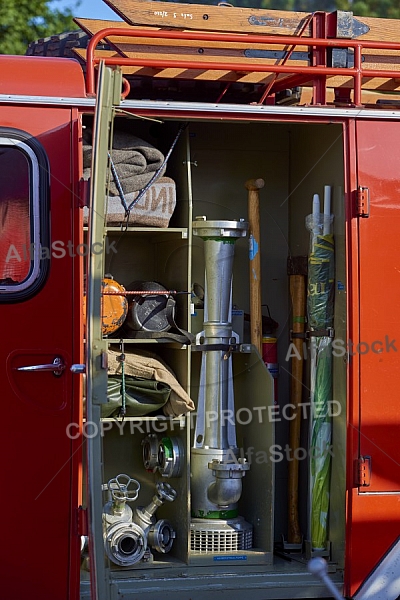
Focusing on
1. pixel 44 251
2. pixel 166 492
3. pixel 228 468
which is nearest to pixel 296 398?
pixel 228 468

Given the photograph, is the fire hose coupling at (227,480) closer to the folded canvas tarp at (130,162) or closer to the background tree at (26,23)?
the folded canvas tarp at (130,162)

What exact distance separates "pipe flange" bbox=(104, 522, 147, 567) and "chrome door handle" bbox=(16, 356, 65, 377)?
910 millimetres

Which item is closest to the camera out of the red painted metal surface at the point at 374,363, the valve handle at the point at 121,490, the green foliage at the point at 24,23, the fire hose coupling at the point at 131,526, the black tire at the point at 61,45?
the red painted metal surface at the point at 374,363

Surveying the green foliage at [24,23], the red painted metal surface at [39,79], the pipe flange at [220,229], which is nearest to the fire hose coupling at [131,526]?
the pipe flange at [220,229]

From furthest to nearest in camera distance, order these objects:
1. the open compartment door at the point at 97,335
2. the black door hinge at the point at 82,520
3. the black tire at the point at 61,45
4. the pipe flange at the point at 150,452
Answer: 1. the black tire at the point at 61,45
2. the pipe flange at the point at 150,452
3. the black door hinge at the point at 82,520
4. the open compartment door at the point at 97,335

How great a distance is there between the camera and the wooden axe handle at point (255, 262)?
480 centimetres

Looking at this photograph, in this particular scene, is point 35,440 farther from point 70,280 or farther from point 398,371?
point 398,371

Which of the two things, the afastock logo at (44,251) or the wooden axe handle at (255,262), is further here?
the wooden axe handle at (255,262)

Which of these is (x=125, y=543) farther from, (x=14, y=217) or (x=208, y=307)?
(x=14, y=217)

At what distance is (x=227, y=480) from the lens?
4512 mm

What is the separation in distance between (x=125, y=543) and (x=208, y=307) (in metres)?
1.27

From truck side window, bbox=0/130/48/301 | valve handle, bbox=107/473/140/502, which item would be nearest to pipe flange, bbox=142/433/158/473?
valve handle, bbox=107/473/140/502

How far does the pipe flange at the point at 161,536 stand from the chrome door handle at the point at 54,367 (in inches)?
43.4

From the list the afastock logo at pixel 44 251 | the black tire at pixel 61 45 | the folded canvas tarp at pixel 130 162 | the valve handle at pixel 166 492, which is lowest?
the valve handle at pixel 166 492
